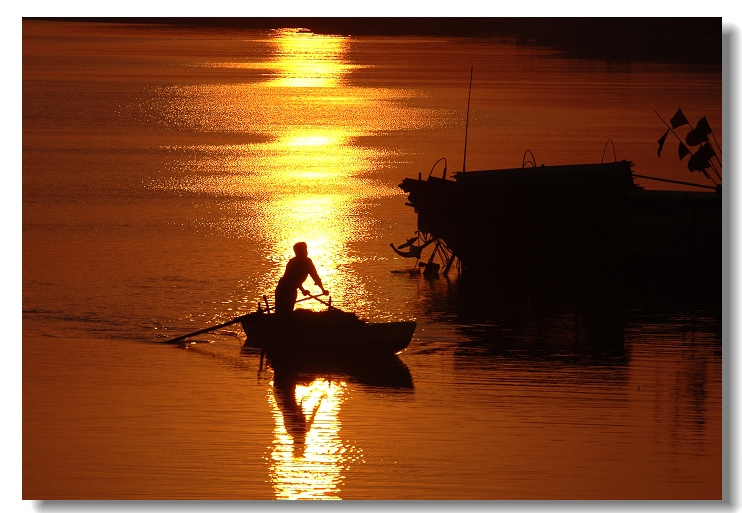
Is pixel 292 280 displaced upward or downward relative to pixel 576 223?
downward

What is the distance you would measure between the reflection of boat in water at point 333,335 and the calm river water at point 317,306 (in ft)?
1.23

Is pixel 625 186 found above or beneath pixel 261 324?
above

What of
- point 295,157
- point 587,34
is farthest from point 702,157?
point 587,34

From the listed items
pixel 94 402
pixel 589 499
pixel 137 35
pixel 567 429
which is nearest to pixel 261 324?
pixel 94 402

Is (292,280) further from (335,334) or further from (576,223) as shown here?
(576,223)

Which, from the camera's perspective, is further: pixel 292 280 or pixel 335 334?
pixel 292 280

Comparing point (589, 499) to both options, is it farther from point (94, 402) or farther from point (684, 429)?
point (94, 402)

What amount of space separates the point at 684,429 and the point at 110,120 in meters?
30.1

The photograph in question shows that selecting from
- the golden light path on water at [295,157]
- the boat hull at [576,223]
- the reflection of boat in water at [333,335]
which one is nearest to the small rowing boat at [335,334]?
the reflection of boat in water at [333,335]

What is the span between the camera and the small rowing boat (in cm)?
1773

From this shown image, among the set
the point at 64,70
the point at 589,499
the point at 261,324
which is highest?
the point at 64,70

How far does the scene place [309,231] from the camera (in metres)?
27.4

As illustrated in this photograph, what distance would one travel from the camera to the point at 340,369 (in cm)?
1775

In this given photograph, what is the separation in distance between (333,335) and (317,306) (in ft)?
11.7
